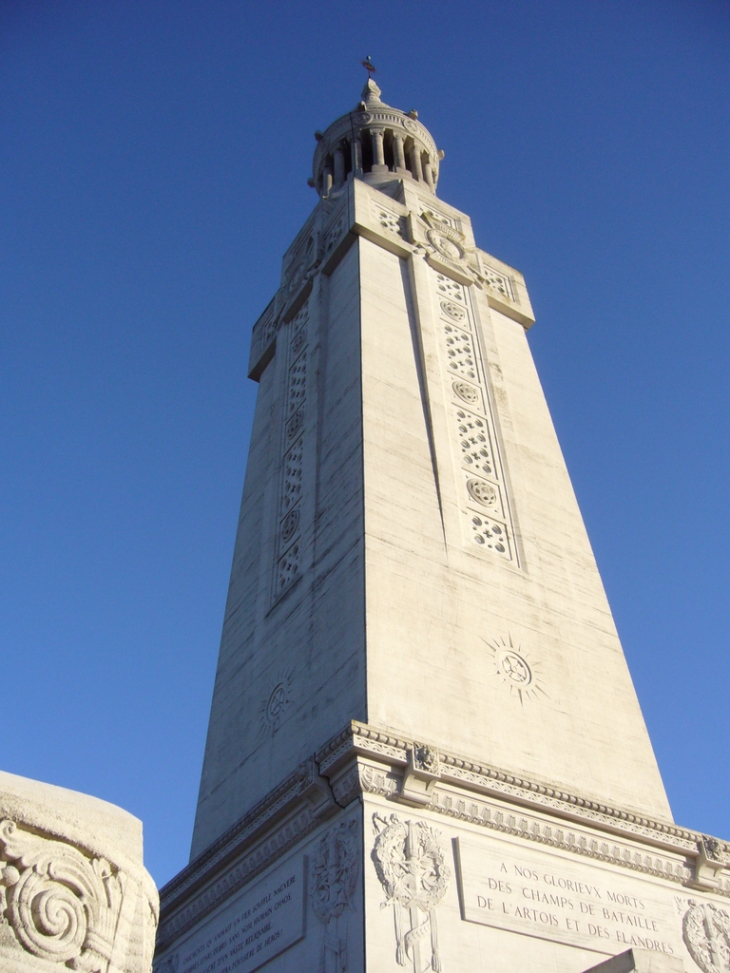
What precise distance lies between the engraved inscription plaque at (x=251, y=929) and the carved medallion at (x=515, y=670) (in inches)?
153

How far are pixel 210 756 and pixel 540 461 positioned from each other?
802 cm

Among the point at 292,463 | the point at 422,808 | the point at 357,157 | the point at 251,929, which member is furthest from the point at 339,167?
the point at 251,929

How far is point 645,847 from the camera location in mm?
11898

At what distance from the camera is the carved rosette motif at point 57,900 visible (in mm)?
3568

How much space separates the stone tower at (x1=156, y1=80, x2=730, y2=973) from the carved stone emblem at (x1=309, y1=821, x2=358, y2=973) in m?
0.03

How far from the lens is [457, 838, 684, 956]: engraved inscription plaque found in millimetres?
10125

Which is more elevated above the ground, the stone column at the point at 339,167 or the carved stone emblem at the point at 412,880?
the stone column at the point at 339,167

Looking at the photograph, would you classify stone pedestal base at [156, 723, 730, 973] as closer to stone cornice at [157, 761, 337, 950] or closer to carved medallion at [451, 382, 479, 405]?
stone cornice at [157, 761, 337, 950]

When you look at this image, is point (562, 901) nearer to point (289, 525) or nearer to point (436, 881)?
point (436, 881)

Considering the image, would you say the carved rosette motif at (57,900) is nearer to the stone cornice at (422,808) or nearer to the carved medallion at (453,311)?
the stone cornice at (422,808)

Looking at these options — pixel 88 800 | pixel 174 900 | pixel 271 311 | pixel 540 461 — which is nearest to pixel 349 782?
pixel 174 900

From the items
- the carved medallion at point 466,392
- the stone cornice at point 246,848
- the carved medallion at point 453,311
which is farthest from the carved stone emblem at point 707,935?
the carved medallion at point 453,311

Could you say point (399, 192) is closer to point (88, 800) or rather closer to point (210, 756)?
point (210, 756)

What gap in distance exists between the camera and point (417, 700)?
38.0ft
